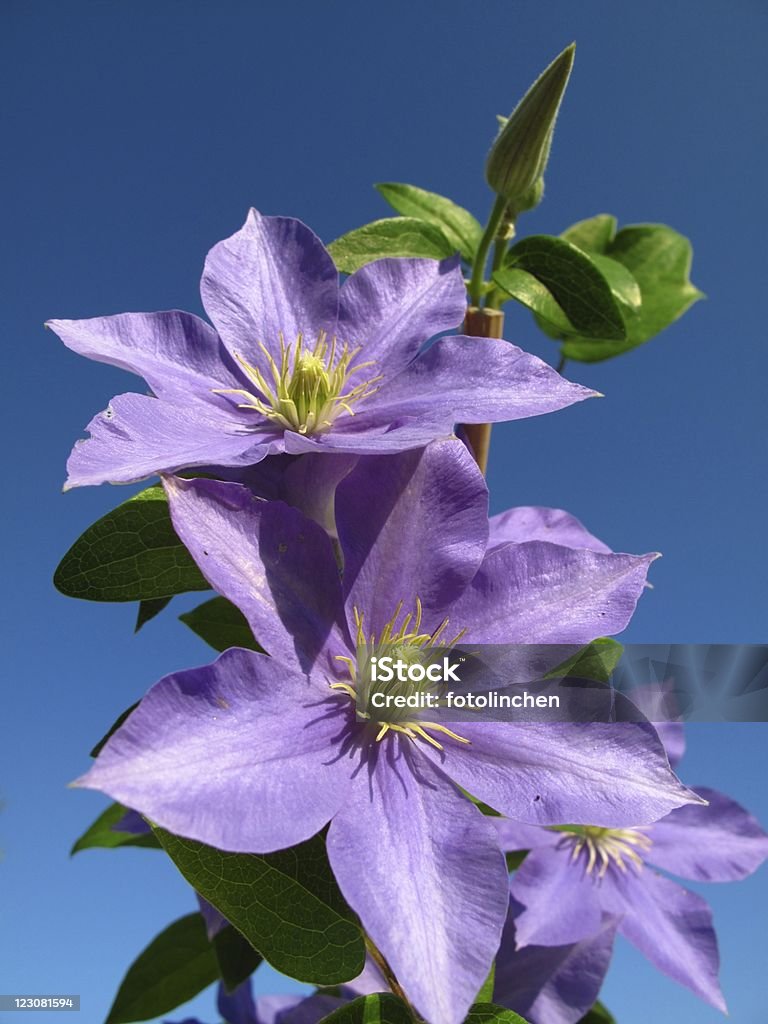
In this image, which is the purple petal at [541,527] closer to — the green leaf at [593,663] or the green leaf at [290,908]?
the green leaf at [593,663]

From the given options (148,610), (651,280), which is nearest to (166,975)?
(148,610)

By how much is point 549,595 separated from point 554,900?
635 mm

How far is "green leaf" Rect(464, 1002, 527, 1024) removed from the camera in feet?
2.74

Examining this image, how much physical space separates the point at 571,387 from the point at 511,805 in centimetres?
38

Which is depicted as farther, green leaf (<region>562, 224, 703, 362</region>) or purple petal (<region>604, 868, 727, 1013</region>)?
green leaf (<region>562, 224, 703, 362</region>)

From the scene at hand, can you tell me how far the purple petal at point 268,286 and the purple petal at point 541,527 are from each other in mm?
332

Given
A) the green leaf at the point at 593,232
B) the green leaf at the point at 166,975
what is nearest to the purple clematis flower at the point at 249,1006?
the green leaf at the point at 166,975

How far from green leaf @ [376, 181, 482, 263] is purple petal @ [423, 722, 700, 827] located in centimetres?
80

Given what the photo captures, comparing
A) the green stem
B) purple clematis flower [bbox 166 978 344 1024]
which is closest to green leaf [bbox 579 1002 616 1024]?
purple clematis flower [bbox 166 978 344 1024]

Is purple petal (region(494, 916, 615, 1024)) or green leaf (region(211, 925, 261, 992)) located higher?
green leaf (region(211, 925, 261, 992))

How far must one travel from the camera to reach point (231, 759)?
26.5 inches

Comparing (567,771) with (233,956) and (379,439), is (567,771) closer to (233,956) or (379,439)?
(379,439)

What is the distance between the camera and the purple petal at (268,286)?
3.42 feet

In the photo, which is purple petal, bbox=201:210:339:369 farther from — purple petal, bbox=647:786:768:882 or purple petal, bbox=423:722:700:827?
purple petal, bbox=647:786:768:882
